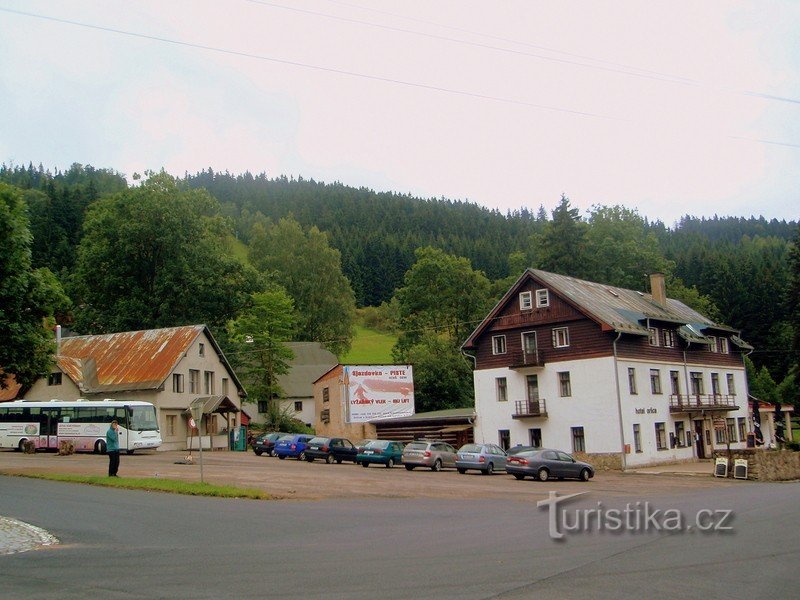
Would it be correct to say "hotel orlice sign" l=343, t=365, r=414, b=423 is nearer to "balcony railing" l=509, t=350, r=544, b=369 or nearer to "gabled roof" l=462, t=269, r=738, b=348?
"gabled roof" l=462, t=269, r=738, b=348

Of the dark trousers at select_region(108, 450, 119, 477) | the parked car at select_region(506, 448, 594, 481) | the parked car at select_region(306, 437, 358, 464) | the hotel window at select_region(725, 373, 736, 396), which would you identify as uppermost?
the hotel window at select_region(725, 373, 736, 396)

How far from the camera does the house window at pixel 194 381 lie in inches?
2051

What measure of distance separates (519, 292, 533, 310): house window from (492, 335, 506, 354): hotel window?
2488 mm

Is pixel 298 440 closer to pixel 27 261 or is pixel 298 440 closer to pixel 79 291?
pixel 27 261

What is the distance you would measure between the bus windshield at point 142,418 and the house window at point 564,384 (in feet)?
77.1

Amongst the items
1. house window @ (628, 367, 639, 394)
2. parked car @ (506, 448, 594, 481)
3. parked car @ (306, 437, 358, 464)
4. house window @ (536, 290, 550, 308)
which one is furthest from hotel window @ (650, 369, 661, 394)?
parked car @ (306, 437, 358, 464)

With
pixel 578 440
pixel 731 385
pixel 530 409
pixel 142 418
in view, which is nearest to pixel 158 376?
pixel 142 418

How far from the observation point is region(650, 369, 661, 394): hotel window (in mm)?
46244

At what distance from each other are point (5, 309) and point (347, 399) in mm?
31915

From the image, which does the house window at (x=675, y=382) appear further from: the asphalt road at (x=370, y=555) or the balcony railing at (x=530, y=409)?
the asphalt road at (x=370, y=555)

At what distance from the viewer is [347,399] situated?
5716cm

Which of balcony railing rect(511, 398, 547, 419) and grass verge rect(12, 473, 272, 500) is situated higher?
balcony railing rect(511, 398, 547, 419)

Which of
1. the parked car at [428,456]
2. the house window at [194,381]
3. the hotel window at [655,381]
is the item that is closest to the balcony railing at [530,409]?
the hotel window at [655,381]

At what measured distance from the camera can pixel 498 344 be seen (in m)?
49.2
